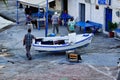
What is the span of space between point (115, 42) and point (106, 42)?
1.87 ft

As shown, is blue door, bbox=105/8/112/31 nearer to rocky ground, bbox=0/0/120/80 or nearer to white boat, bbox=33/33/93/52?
rocky ground, bbox=0/0/120/80

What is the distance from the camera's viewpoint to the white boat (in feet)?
71.3

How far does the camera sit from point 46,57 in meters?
21.9

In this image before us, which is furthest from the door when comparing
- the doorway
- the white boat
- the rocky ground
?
the white boat

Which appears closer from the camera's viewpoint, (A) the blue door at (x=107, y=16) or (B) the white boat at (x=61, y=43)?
(B) the white boat at (x=61, y=43)

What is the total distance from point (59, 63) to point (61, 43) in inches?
87.7

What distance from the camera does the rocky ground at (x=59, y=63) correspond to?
18.0 metres

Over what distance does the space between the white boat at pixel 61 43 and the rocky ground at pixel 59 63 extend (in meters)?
0.51

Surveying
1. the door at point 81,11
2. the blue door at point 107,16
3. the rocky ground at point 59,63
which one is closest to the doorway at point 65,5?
the door at point 81,11

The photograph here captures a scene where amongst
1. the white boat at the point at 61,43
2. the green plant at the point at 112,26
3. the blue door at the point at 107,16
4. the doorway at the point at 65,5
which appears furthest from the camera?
the doorway at the point at 65,5

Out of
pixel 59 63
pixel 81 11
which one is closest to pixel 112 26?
pixel 81 11

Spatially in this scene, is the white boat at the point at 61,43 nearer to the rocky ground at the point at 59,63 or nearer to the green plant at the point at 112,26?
the rocky ground at the point at 59,63

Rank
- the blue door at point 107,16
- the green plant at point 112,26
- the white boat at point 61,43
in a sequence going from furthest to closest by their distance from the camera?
the blue door at point 107,16
the green plant at point 112,26
the white boat at point 61,43

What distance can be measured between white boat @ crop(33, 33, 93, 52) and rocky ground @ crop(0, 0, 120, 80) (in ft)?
1.66
